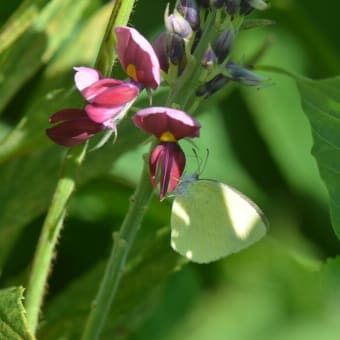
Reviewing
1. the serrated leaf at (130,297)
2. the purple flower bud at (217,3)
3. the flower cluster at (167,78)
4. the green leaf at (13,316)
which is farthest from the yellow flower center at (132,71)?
the serrated leaf at (130,297)

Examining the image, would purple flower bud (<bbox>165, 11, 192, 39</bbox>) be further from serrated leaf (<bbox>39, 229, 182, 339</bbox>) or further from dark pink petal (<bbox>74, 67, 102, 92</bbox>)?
serrated leaf (<bbox>39, 229, 182, 339</bbox>)

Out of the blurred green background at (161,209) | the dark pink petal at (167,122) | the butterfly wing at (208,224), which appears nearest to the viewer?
the dark pink petal at (167,122)

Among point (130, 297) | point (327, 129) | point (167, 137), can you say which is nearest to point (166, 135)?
point (167, 137)

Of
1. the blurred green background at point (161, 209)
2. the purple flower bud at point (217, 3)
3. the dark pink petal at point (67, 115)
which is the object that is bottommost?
the blurred green background at point (161, 209)

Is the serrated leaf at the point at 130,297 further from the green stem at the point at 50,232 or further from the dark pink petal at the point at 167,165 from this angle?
the dark pink petal at the point at 167,165

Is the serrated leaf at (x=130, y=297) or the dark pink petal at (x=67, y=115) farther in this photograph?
the serrated leaf at (x=130, y=297)

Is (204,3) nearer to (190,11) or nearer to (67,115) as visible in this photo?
(190,11)

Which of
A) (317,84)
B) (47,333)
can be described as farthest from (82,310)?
(317,84)
